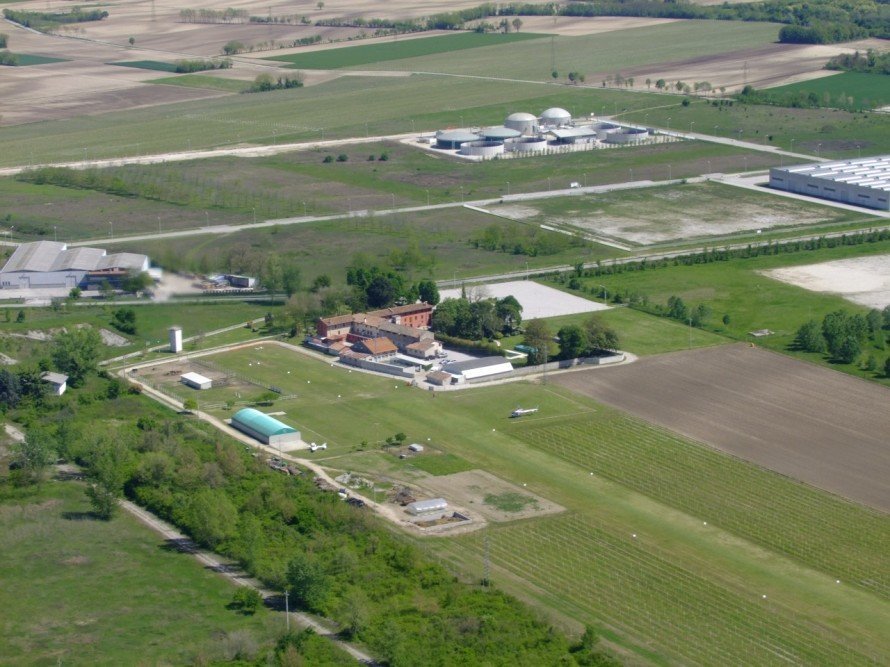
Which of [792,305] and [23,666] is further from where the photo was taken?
[792,305]

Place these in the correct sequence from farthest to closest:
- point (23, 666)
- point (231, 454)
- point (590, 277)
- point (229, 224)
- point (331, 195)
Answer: point (331, 195) → point (229, 224) → point (590, 277) → point (231, 454) → point (23, 666)

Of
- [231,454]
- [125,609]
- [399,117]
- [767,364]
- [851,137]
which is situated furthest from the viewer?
[399,117]

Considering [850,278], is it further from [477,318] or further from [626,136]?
[626,136]

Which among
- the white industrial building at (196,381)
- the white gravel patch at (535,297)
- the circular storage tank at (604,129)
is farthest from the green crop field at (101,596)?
the circular storage tank at (604,129)

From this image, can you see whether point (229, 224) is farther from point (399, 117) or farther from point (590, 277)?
point (399, 117)

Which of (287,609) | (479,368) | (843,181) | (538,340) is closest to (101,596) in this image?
(287,609)

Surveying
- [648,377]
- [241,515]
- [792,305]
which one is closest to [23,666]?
[241,515]

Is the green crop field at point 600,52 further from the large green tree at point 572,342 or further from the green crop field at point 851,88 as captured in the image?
the large green tree at point 572,342
